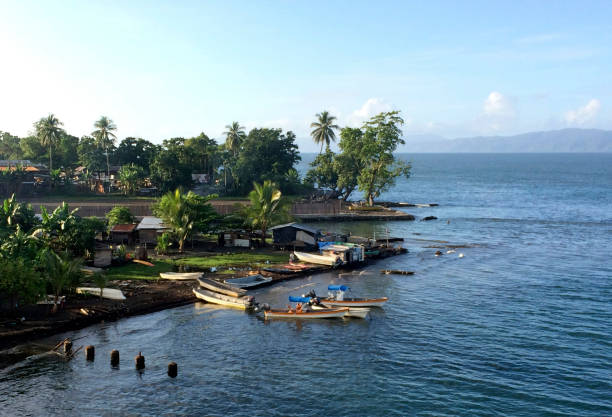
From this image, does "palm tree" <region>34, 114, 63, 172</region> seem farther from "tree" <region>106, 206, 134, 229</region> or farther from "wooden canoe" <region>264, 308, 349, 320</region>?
"wooden canoe" <region>264, 308, 349, 320</region>

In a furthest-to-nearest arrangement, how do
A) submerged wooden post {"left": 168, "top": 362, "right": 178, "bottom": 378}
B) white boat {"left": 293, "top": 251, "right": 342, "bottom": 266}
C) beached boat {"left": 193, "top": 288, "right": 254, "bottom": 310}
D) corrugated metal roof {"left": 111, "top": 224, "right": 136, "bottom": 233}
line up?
corrugated metal roof {"left": 111, "top": 224, "right": 136, "bottom": 233}
white boat {"left": 293, "top": 251, "right": 342, "bottom": 266}
beached boat {"left": 193, "top": 288, "right": 254, "bottom": 310}
submerged wooden post {"left": 168, "top": 362, "right": 178, "bottom": 378}

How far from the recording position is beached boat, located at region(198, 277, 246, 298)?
45.8 meters

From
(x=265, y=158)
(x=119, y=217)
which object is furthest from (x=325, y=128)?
(x=119, y=217)

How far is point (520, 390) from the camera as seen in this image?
97.1ft

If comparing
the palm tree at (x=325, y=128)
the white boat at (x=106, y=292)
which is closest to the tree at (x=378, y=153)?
the palm tree at (x=325, y=128)

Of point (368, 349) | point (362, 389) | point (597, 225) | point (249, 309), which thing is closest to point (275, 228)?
point (249, 309)

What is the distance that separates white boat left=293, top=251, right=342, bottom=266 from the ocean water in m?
4.11

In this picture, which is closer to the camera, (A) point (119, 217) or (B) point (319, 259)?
(B) point (319, 259)

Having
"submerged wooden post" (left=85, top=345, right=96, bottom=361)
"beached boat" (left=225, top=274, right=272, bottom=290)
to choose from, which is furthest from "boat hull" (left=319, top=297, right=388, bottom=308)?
"submerged wooden post" (left=85, top=345, right=96, bottom=361)

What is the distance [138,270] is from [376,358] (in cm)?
2816

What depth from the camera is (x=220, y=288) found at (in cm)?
4656

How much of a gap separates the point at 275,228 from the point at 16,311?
3356 cm

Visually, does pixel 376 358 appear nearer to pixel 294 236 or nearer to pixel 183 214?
pixel 183 214

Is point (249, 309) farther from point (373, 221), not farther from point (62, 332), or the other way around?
point (373, 221)
